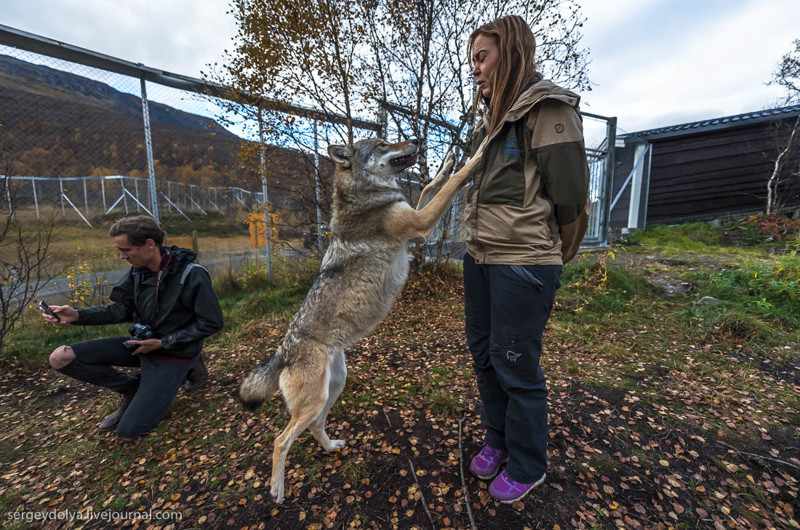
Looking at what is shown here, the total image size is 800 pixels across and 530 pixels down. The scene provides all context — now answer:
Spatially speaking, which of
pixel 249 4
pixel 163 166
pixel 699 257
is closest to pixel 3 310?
pixel 163 166

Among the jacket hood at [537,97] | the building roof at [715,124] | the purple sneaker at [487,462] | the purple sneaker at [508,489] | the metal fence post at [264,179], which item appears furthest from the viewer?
the building roof at [715,124]

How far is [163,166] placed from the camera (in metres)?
7.00

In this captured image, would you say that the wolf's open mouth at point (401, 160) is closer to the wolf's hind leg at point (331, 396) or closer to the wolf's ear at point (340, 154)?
the wolf's ear at point (340, 154)

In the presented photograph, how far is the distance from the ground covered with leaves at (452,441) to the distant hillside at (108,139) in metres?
3.37

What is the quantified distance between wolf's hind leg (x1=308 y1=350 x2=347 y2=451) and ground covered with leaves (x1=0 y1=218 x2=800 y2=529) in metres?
0.12

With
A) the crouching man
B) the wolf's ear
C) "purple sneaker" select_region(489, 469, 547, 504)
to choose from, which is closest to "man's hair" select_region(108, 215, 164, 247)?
the crouching man

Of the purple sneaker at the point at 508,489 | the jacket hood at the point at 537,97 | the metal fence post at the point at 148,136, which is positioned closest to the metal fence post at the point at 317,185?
the metal fence post at the point at 148,136

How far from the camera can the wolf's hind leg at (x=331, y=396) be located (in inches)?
100

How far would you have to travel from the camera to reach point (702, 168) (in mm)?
11961

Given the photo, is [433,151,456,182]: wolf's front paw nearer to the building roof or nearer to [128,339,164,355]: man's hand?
[128,339,164,355]: man's hand

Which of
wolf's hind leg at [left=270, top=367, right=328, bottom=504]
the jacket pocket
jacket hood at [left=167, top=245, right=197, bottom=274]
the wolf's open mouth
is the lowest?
wolf's hind leg at [left=270, top=367, right=328, bottom=504]

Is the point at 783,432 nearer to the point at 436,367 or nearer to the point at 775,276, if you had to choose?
the point at 436,367

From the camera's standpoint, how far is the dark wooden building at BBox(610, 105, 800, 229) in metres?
11.1

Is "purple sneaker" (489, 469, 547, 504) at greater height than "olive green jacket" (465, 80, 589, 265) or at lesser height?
lesser
